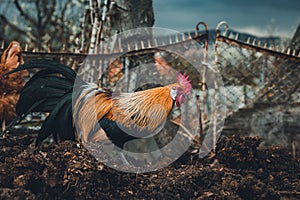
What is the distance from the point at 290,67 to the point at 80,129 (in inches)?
144

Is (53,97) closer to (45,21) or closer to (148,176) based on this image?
(148,176)

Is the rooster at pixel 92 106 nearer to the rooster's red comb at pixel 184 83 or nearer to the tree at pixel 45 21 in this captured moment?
the rooster's red comb at pixel 184 83

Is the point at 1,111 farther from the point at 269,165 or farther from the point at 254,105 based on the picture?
the point at 254,105

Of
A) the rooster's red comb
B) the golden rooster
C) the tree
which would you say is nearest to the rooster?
the rooster's red comb

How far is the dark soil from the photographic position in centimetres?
305

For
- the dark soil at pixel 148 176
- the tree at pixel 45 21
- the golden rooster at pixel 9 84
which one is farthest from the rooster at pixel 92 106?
the tree at pixel 45 21

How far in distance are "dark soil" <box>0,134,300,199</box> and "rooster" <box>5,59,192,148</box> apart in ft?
0.66

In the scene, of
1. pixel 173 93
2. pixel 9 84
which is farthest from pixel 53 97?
pixel 173 93

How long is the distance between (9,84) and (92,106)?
1286 millimetres

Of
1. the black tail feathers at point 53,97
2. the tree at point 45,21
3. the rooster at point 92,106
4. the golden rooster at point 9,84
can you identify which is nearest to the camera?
the rooster at point 92,106

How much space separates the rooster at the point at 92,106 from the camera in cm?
354

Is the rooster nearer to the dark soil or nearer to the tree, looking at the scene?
the dark soil

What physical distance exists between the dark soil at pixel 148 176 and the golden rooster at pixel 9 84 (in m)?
0.46

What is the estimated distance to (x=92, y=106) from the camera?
3705 mm
